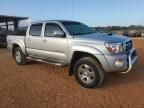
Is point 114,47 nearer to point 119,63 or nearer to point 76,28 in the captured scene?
point 119,63


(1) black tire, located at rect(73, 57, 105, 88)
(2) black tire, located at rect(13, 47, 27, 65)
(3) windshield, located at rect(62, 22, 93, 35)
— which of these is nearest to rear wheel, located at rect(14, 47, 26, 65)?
(2) black tire, located at rect(13, 47, 27, 65)

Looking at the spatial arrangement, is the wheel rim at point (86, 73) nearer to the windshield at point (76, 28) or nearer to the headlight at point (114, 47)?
the headlight at point (114, 47)

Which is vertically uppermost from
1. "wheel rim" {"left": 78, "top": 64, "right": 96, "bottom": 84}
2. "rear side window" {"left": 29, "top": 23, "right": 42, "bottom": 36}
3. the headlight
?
"rear side window" {"left": 29, "top": 23, "right": 42, "bottom": 36}

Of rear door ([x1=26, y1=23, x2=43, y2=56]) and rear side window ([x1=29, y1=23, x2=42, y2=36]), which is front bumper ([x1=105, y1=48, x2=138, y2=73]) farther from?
rear side window ([x1=29, y1=23, x2=42, y2=36])

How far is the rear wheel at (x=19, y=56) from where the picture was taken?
9.03 metres

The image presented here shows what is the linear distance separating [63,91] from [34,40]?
2.85m

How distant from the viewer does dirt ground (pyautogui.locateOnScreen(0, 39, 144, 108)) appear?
5035 millimetres

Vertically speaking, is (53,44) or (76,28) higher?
(76,28)

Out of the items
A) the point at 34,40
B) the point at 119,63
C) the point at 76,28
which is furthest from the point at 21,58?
the point at 119,63

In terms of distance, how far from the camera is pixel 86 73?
6188mm

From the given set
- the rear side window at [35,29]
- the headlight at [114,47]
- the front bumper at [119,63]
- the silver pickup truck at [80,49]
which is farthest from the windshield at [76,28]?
the front bumper at [119,63]

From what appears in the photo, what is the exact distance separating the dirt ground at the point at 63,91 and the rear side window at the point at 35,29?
1.41 metres

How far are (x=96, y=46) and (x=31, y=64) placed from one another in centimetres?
425

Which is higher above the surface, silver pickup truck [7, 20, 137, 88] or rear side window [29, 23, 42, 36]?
rear side window [29, 23, 42, 36]
